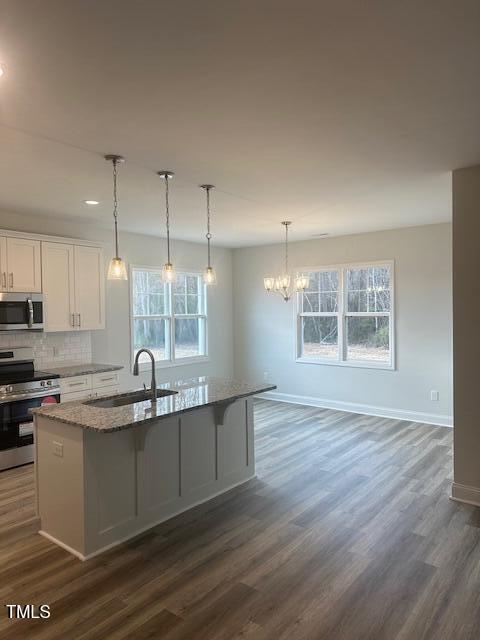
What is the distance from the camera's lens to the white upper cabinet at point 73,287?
495 centimetres

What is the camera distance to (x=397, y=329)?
6168 millimetres

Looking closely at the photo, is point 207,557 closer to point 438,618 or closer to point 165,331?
point 438,618

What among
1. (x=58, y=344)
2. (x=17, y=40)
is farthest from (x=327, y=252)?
(x=17, y=40)

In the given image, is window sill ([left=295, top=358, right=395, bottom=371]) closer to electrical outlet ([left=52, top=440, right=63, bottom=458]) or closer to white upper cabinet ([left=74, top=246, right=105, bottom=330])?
white upper cabinet ([left=74, top=246, right=105, bottom=330])

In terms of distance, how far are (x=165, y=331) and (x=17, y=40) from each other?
5.16 m

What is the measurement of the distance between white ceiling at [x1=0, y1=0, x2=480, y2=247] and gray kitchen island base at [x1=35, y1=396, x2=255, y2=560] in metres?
1.82

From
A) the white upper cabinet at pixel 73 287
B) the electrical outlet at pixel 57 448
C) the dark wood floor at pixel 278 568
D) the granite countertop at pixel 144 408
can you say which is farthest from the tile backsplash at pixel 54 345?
the electrical outlet at pixel 57 448

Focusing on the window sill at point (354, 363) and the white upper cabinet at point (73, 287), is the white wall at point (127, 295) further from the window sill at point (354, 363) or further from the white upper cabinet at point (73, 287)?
the window sill at point (354, 363)

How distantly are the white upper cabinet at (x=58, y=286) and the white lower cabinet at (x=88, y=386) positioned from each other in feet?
2.05

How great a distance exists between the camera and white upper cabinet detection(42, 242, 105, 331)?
4.95m

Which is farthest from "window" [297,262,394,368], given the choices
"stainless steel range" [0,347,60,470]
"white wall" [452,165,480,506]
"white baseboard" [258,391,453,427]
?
"stainless steel range" [0,347,60,470]

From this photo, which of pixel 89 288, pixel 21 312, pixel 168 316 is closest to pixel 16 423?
pixel 21 312

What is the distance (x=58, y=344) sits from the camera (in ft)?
17.6

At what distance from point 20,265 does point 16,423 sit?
1.63m
